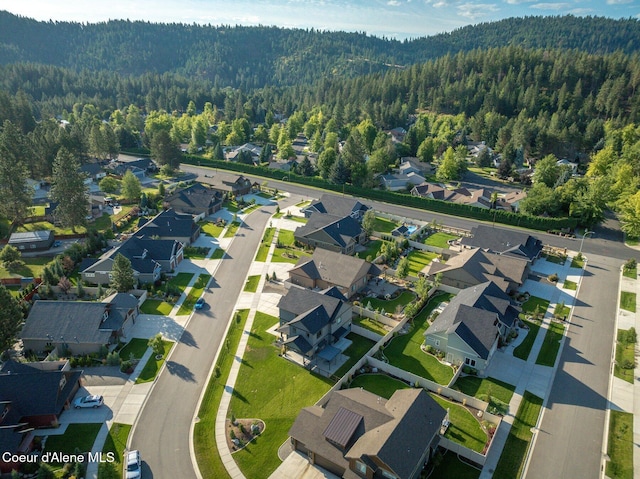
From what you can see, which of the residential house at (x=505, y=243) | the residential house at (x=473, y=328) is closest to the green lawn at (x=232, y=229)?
the residential house at (x=505, y=243)

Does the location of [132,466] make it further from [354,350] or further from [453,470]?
[453,470]

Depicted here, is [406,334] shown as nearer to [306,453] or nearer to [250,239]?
[306,453]

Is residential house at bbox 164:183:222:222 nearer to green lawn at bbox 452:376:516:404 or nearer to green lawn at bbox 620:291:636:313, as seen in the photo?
green lawn at bbox 452:376:516:404

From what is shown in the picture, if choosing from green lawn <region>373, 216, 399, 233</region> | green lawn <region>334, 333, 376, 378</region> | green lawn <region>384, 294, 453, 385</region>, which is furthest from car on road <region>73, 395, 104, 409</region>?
green lawn <region>373, 216, 399, 233</region>

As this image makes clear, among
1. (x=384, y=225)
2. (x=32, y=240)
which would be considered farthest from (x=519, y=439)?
(x=32, y=240)

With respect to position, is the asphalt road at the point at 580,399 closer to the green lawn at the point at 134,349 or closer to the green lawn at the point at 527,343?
the green lawn at the point at 527,343

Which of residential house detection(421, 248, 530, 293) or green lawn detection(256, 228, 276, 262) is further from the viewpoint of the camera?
green lawn detection(256, 228, 276, 262)
